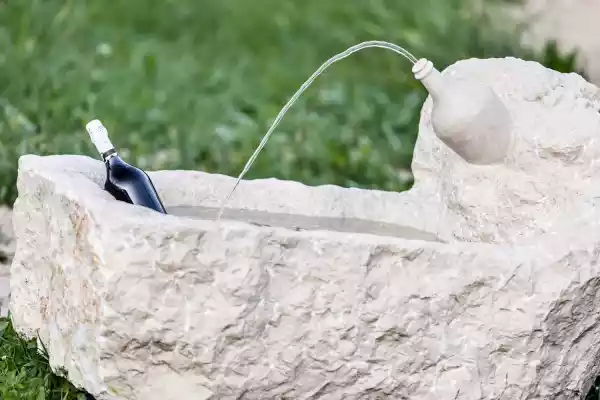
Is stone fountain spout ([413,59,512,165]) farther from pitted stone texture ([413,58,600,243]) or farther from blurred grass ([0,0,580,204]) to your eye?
blurred grass ([0,0,580,204])

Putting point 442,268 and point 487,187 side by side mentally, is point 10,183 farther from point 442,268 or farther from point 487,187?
point 442,268

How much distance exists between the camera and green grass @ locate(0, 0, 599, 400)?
4.04 m

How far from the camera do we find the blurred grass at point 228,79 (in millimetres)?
4043

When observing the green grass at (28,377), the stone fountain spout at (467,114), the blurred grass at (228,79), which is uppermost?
the stone fountain spout at (467,114)

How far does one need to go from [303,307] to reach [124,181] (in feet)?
1.62

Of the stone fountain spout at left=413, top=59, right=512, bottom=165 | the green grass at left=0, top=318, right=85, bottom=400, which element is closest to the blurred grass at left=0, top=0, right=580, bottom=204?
the green grass at left=0, top=318, right=85, bottom=400

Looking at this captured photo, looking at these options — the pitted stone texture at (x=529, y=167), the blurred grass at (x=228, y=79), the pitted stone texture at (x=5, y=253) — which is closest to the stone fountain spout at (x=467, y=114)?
the pitted stone texture at (x=529, y=167)

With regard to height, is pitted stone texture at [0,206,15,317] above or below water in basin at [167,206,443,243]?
below

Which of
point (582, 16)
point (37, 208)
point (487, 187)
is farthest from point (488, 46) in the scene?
point (37, 208)

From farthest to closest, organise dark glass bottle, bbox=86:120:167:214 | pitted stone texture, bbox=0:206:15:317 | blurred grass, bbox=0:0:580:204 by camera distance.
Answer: blurred grass, bbox=0:0:580:204
pitted stone texture, bbox=0:206:15:317
dark glass bottle, bbox=86:120:167:214

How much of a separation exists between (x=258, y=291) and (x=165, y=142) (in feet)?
8.30

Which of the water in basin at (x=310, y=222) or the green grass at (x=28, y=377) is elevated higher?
the water in basin at (x=310, y=222)

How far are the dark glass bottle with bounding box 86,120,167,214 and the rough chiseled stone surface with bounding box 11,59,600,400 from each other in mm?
118

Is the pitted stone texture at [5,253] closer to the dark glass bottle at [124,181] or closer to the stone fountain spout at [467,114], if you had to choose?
the dark glass bottle at [124,181]
